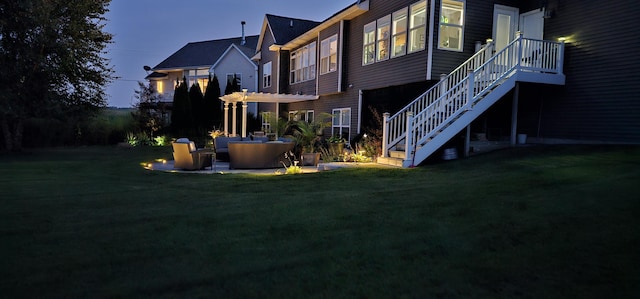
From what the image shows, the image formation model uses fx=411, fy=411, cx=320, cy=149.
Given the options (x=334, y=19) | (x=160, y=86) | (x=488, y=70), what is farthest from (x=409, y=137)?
(x=160, y=86)

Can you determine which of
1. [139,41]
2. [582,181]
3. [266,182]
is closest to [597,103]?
[582,181]

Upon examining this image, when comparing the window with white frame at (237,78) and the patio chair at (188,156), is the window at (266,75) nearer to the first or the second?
the window with white frame at (237,78)

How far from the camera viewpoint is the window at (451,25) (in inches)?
454

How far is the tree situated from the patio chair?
7891mm

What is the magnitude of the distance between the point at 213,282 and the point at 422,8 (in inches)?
424

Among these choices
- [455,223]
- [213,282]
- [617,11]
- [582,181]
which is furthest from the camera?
[617,11]

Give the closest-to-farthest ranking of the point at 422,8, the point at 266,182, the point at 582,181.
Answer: the point at 582,181 → the point at 266,182 → the point at 422,8

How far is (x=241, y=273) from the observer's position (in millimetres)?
3184

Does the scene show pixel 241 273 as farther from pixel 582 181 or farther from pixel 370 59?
pixel 370 59

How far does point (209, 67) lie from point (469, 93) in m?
24.6

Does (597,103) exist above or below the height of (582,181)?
above

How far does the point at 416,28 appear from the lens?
11844 millimetres

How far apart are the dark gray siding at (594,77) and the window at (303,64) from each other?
33.5ft

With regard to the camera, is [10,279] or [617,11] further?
[617,11]
